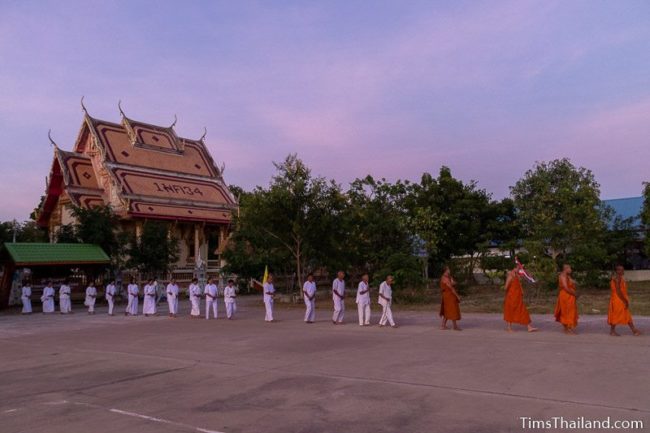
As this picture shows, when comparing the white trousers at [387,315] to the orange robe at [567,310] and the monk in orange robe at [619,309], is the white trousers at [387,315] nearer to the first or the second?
the orange robe at [567,310]

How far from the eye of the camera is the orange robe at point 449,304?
13734mm

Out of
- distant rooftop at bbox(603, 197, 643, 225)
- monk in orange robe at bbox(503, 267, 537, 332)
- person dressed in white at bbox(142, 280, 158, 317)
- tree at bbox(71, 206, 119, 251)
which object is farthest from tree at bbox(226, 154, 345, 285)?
distant rooftop at bbox(603, 197, 643, 225)

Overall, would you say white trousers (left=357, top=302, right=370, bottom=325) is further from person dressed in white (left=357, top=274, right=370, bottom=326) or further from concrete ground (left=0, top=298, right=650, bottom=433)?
concrete ground (left=0, top=298, right=650, bottom=433)

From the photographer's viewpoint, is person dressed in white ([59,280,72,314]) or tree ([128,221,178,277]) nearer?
person dressed in white ([59,280,72,314])

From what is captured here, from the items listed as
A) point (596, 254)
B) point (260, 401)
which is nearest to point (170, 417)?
point (260, 401)

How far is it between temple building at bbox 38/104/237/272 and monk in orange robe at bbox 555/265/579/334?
86.8 feet

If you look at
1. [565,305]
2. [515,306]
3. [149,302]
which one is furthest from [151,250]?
[565,305]

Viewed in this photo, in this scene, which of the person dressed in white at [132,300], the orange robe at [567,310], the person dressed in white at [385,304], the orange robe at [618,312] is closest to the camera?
the orange robe at [618,312]

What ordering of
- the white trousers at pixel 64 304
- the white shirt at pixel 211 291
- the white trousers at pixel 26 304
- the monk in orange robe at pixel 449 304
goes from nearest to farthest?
the monk in orange robe at pixel 449 304
the white shirt at pixel 211 291
the white trousers at pixel 26 304
the white trousers at pixel 64 304

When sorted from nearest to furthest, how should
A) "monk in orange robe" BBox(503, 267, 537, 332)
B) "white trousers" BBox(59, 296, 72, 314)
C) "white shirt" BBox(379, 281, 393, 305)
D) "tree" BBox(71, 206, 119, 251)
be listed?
"monk in orange robe" BBox(503, 267, 537, 332) → "white shirt" BBox(379, 281, 393, 305) → "white trousers" BBox(59, 296, 72, 314) → "tree" BBox(71, 206, 119, 251)

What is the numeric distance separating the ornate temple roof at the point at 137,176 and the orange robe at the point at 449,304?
85.0 ft

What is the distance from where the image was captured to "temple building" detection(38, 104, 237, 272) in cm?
3678

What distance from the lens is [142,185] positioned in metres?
38.0

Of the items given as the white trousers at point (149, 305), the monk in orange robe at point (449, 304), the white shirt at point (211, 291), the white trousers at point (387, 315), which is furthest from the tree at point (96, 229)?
the monk in orange robe at point (449, 304)
